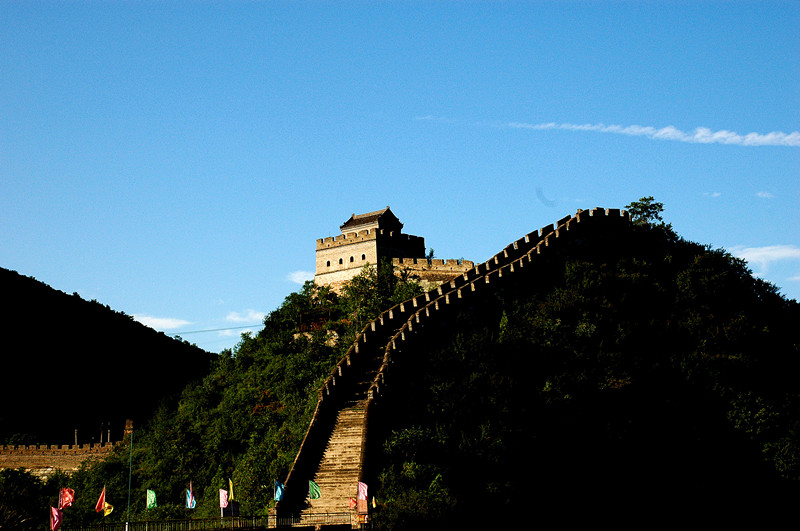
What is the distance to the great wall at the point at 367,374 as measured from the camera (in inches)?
1639

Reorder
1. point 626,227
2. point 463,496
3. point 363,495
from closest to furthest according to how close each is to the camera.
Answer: point 363,495 < point 463,496 < point 626,227

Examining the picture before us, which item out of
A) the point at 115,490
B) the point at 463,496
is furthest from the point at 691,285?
the point at 115,490

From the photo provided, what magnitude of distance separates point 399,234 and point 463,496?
35.6 metres

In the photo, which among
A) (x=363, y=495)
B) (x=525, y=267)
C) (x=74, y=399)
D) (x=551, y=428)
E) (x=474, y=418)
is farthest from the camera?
(x=74, y=399)

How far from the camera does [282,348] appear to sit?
207 feet

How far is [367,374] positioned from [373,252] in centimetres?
2559

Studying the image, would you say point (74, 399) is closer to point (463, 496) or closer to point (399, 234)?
point (399, 234)

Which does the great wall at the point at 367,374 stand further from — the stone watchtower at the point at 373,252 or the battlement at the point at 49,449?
the battlement at the point at 49,449

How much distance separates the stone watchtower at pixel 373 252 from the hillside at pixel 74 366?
1336 centimetres

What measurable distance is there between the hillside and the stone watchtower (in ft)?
43.8

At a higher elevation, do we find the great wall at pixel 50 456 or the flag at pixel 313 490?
the great wall at pixel 50 456

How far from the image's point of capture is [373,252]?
74.4 meters

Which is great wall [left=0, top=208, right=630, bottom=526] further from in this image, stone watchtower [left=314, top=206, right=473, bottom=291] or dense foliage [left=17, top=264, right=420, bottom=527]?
dense foliage [left=17, top=264, right=420, bottom=527]

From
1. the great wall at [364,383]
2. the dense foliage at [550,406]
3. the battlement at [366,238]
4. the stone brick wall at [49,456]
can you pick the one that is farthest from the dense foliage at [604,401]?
the stone brick wall at [49,456]
